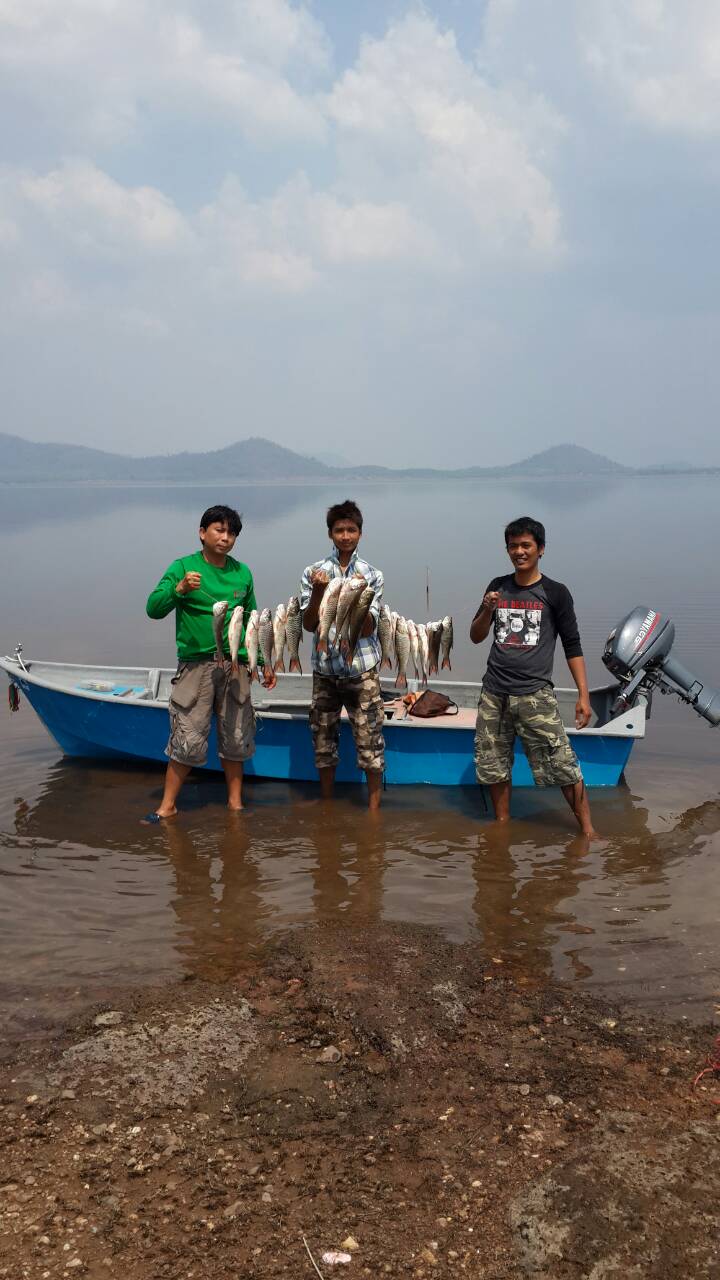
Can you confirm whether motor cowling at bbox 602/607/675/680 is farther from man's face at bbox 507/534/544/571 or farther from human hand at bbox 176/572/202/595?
human hand at bbox 176/572/202/595

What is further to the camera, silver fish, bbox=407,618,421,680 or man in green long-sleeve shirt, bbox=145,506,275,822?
silver fish, bbox=407,618,421,680

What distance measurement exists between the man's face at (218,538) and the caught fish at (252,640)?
1.83 feet


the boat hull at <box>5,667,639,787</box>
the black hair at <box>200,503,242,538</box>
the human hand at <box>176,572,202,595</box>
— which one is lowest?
the boat hull at <box>5,667,639,787</box>

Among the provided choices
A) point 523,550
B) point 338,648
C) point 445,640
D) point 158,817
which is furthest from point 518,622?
point 158,817

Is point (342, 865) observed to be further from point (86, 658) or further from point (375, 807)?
point (86, 658)

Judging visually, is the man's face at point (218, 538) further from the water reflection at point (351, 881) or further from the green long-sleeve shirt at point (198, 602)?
the water reflection at point (351, 881)

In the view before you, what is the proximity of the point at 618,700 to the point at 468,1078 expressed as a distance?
4.60m

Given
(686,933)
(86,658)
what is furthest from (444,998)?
(86,658)

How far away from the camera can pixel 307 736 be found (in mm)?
8055

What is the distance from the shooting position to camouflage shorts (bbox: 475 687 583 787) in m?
6.44

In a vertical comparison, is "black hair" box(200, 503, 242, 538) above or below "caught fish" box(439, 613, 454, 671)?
above

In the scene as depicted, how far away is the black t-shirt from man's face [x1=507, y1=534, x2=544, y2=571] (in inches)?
7.6

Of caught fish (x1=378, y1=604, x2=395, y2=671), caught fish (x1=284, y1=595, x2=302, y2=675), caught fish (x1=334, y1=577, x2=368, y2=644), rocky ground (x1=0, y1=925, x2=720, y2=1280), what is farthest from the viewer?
caught fish (x1=378, y1=604, x2=395, y2=671)

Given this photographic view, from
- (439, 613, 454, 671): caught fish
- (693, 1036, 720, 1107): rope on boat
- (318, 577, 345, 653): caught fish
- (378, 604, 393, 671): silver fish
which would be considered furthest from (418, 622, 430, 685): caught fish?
(693, 1036, 720, 1107): rope on boat
